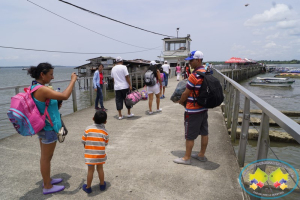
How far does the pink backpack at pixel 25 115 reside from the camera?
2371 mm

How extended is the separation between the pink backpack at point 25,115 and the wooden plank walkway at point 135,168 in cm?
88

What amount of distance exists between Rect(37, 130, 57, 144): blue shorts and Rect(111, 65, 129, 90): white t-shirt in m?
3.37

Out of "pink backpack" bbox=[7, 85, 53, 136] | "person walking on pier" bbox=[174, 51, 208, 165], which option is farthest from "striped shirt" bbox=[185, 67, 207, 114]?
"pink backpack" bbox=[7, 85, 53, 136]

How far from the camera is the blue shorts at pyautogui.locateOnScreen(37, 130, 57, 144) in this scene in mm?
2607

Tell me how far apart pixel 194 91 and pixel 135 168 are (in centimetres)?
143

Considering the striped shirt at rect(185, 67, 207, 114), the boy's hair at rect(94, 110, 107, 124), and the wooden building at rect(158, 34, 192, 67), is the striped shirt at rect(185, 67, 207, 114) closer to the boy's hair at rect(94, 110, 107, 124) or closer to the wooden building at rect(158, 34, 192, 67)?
the boy's hair at rect(94, 110, 107, 124)

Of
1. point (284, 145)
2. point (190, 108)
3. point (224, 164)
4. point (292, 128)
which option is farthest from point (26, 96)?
point (284, 145)

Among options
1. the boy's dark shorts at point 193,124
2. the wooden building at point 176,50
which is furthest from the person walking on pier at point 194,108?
the wooden building at point 176,50

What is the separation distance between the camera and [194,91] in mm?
3119

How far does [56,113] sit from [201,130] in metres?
2.08

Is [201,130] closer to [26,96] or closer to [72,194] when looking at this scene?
[72,194]

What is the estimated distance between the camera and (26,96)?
2449 mm

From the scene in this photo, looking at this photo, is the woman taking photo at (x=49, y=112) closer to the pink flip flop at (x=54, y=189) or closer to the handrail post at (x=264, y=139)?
the pink flip flop at (x=54, y=189)

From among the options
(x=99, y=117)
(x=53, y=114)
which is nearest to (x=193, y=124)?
(x=99, y=117)
